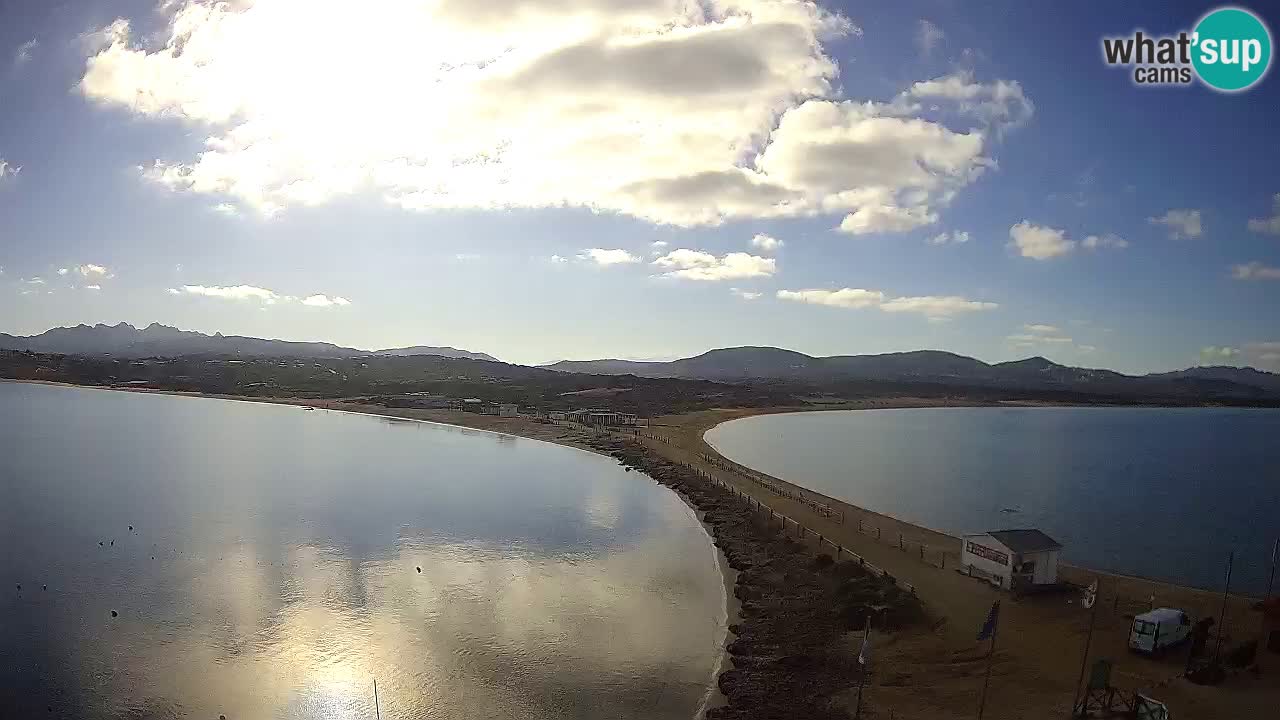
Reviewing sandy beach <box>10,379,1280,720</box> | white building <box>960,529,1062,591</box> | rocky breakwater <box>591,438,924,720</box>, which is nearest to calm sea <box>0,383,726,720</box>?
rocky breakwater <box>591,438,924,720</box>

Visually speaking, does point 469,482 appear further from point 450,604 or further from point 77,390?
point 77,390

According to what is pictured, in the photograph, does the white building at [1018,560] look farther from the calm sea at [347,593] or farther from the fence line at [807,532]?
the calm sea at [347,593]

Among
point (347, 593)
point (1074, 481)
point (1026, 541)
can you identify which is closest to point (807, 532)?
point (1026, 541)

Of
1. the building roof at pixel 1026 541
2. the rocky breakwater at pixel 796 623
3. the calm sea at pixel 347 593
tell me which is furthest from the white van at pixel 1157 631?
the calm sea at pixel 347 593

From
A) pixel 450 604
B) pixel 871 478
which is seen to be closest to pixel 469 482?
pixel 450 604

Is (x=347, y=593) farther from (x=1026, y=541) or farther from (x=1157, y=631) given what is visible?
(x=1157, y=631)

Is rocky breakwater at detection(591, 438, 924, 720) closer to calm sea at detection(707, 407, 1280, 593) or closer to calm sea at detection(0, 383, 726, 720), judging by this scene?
calm sea at detection(0, 383, 726, 720)
